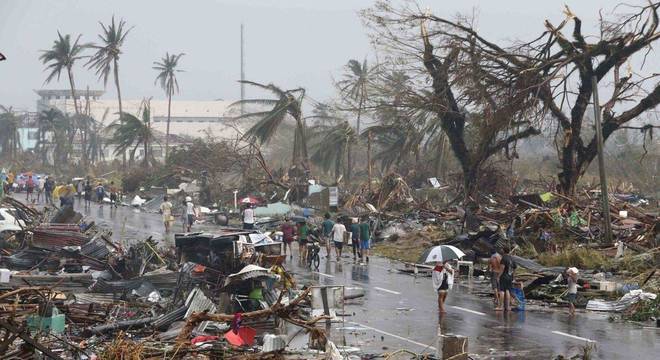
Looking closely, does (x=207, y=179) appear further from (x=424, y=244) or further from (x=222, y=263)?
(x=222, y=263)

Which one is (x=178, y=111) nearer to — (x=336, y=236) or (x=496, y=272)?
(x=336, y=236)

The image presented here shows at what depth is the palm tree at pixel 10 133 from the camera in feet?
377

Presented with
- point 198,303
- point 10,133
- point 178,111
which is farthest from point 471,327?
point 178,111

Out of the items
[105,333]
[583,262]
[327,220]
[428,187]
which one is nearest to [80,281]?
[105,333]

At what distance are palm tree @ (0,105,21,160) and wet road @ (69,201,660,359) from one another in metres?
92.3

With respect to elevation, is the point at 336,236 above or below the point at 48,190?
below

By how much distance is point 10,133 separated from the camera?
381 feet

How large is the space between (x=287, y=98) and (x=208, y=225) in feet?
37.5

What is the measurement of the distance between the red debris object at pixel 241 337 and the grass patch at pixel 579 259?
14.0 m

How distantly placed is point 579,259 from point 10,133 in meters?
97.0

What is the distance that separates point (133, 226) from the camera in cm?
4256

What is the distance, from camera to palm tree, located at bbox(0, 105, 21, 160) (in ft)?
377

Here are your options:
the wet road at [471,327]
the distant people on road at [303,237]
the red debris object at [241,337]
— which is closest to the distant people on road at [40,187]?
the distant people on road at [303,237]

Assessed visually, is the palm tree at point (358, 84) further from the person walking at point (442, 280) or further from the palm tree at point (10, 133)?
the palm tree at point (10, 133)
